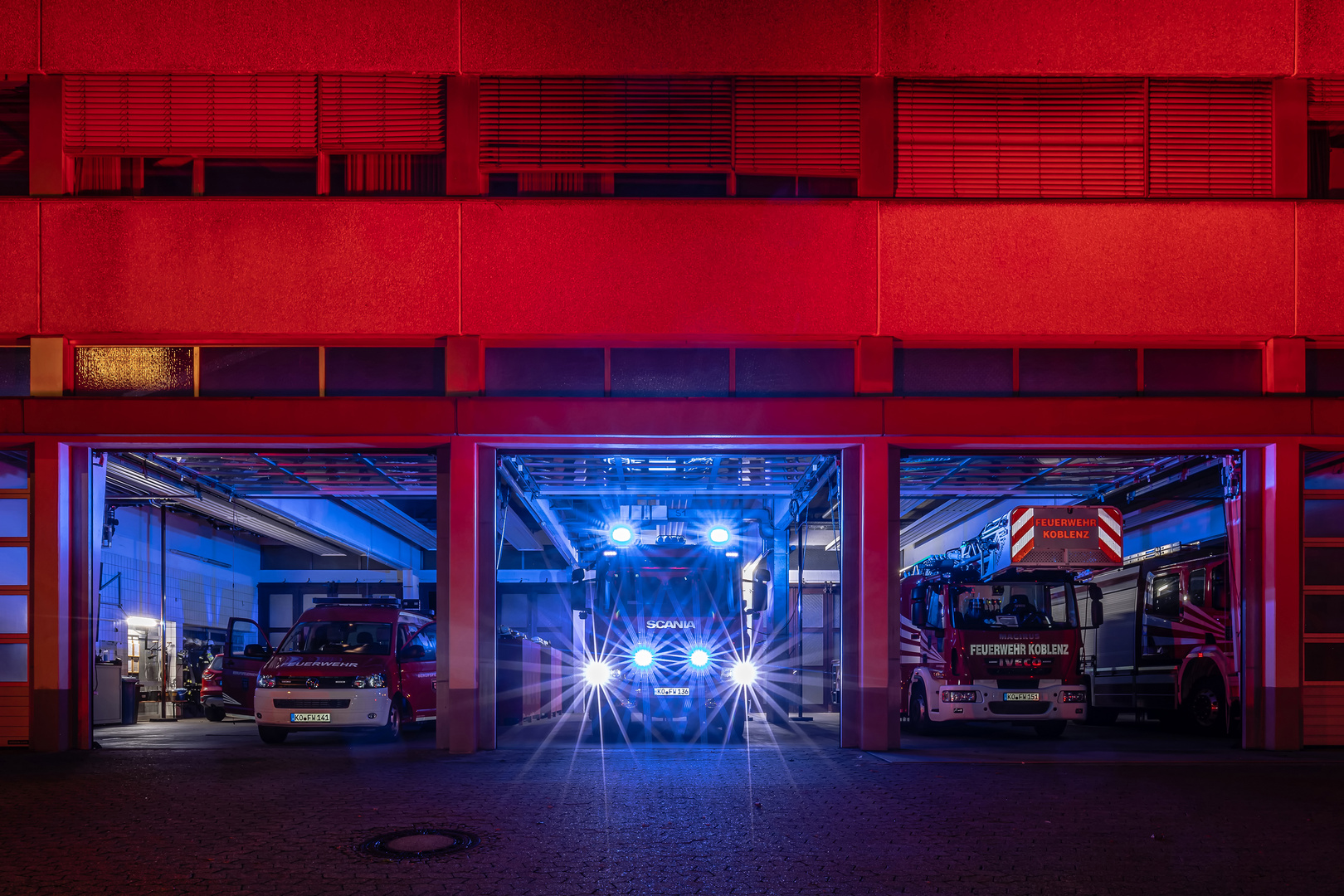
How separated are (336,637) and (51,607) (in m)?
4.51

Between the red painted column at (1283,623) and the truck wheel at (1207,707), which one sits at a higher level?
the red painted column at (1283,623)

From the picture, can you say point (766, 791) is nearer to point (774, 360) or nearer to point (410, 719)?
point (774, 360)

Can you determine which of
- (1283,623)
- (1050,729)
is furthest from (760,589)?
(1283,623)

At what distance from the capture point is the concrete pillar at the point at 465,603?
12.7 metres

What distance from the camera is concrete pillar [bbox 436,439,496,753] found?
12688mm

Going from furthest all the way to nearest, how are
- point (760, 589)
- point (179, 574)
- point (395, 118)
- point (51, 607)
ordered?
1. point (179, 574)
2. point (760, 589)
3. point (395, 118)
4. point (51, 607)

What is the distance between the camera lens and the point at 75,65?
1312 cm

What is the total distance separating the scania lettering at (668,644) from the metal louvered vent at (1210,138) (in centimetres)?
773

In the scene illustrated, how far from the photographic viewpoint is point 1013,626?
641 inches

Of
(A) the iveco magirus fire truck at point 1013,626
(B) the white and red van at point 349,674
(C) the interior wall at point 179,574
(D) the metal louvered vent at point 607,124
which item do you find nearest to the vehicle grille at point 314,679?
(B) the white and red van at point 349,674

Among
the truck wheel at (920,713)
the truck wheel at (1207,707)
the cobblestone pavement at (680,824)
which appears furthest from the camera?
the truck wheel at (920,713)

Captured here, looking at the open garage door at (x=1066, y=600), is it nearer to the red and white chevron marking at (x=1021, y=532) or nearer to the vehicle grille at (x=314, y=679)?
the red and white chevron marking at (x=1021, y=532)

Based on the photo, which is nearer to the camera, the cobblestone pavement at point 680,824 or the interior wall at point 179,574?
the cobblestone pavement at point 680,824

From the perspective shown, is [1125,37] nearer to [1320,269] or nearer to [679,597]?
[1320,269]
